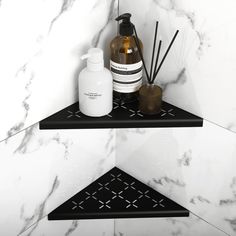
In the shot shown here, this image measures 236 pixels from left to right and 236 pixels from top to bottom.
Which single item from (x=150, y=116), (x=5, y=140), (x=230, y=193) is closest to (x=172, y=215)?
(x=230, y=193)

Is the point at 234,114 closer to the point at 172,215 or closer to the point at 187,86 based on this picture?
the point at 187,86

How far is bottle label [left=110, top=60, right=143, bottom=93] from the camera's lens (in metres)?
1.12

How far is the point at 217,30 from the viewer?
1008 millimetres

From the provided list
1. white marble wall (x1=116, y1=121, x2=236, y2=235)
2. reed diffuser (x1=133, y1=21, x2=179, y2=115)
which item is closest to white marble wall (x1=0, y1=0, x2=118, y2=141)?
reed diffuser (x1=133, y1=21, x2=179, y2=115)

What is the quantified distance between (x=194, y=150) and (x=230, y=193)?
0.13 meters

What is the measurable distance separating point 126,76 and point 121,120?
10 centimetres

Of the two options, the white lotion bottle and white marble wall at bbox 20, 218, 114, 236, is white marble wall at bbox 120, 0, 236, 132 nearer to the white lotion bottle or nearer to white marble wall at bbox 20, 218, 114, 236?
the white lotion bottle

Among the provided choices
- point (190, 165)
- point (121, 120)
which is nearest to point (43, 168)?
point (121, 120)

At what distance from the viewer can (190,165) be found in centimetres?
124

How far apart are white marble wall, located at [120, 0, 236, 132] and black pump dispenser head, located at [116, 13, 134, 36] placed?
0.20 feet

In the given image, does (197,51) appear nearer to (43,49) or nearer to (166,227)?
(43,49)

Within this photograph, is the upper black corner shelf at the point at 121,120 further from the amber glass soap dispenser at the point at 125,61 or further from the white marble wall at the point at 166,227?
the white marble wall at the point at 166,227

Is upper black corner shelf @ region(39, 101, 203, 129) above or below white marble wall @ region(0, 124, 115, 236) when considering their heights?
above

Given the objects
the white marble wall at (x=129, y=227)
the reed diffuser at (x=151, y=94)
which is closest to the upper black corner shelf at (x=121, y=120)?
the reed diffuser at (x=151, y=94)
